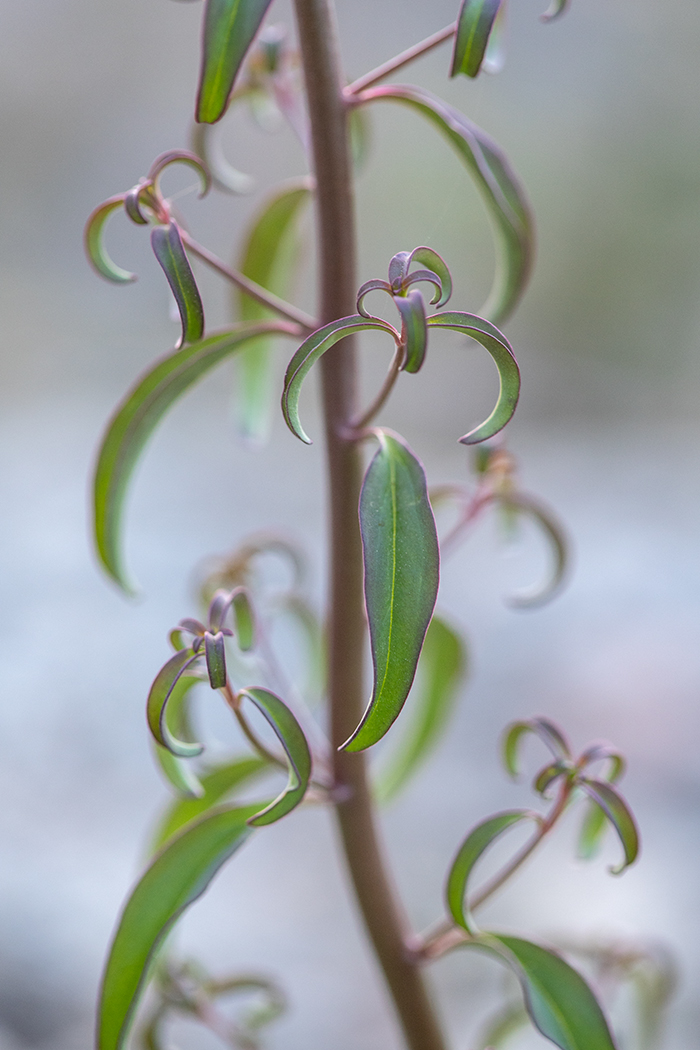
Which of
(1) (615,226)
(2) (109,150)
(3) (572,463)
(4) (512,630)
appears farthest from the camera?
(1) (615,226)

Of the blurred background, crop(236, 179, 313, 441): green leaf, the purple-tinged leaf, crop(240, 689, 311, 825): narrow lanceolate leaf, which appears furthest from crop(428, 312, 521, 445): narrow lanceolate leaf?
the blurred background

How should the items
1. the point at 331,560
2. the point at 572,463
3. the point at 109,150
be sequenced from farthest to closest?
the point at 109,150 < the point at 572,463 < the point at 331,560

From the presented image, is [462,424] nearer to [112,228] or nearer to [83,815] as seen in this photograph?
[112,228]

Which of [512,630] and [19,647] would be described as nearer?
[19,647]

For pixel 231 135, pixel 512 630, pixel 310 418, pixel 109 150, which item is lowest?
pixel 512 630

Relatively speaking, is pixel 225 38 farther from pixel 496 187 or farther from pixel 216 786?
pixel 216 786

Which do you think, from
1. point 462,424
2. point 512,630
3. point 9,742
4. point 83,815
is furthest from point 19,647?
point 462,424

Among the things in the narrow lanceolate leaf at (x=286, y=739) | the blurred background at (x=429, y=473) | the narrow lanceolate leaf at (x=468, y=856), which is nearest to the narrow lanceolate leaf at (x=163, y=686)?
the narrow lanceolate leaf at (x=286, y=739)
